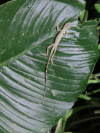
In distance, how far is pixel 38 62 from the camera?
55.3 inches

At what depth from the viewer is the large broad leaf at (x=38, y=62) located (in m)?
1.33

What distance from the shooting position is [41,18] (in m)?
1.35

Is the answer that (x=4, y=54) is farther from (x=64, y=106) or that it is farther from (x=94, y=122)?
(x=94, y=122)

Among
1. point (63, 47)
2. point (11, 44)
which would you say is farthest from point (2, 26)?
point (63, 47)

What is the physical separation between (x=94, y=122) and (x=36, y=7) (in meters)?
2.01

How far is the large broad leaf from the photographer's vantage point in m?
1.33

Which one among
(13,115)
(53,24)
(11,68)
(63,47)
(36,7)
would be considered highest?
(36,7)

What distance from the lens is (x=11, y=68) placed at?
1407mm

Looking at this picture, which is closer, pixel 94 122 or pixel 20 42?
pixel 20 42

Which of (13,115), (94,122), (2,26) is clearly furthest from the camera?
(94,122)

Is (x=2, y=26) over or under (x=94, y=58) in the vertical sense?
over

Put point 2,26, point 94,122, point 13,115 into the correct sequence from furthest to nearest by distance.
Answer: point 94,122 < point 13,115 < point 2,26

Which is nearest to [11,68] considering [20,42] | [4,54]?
[4,54]

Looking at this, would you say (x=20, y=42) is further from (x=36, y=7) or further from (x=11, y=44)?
(x=36, y=7)
